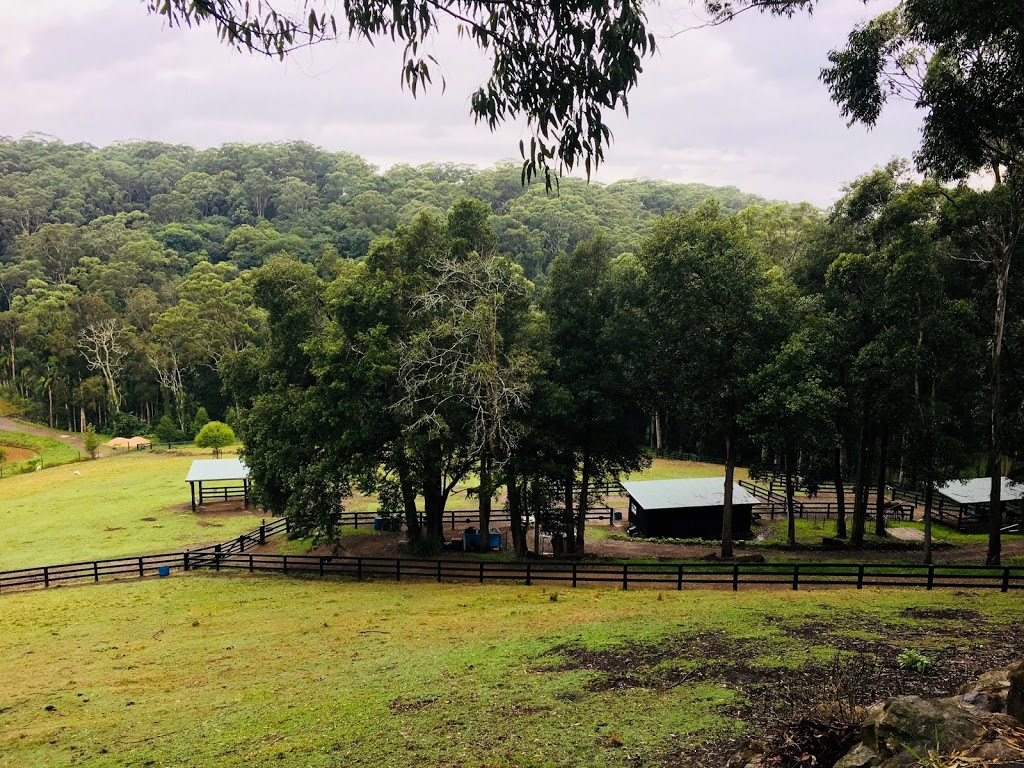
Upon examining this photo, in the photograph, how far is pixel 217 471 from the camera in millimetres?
32406

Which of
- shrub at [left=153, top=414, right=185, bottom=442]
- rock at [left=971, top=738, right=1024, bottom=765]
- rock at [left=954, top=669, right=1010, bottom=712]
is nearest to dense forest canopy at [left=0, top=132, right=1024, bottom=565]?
rock at [left=954, top=669, right=1010, bottom=712]

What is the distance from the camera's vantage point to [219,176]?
427ft

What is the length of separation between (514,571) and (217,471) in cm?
1983

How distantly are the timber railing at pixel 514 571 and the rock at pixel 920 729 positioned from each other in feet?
37.8

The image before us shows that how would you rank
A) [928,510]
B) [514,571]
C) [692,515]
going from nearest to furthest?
[514,571] < [928,510] < [692,515]

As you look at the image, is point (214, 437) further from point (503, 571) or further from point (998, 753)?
point (998, 753)

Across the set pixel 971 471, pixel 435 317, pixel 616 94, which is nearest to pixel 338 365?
pixel 435 317

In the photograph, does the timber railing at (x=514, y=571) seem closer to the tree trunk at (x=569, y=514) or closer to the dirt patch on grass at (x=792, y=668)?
the tree trunk at (x=569, y=514)

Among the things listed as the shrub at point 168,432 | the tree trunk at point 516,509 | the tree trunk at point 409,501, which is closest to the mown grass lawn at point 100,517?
the tree trunk at point 409,501

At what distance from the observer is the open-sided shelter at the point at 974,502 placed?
1113 inches

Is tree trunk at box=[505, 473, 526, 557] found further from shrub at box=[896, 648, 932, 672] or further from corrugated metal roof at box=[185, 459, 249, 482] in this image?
corrugated metal roof at box=[185, 459, 249, 482]

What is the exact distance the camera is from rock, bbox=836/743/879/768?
16.8ft

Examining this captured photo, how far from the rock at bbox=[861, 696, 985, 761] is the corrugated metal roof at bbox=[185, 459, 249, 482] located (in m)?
30.3

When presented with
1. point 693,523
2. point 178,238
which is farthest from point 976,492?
point 178,238
